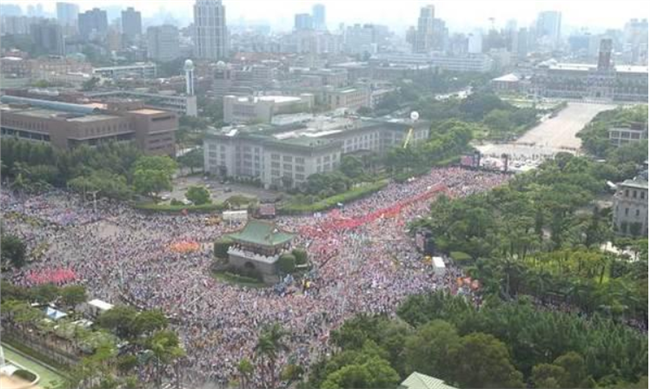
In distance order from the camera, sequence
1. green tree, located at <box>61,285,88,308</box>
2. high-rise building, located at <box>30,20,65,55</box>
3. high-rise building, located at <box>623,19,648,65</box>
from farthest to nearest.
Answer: high-rise building, located at <box>623,19,648,65</box> → high-rise building, located at <box>30,20,65,55</box> → green tree, located at <box>61,285,88,308</box>

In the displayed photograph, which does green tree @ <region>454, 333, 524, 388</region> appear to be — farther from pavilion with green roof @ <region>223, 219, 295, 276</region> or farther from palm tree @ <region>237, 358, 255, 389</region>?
pavilion with green roof @ <region>223, 219, 295, 276</region>

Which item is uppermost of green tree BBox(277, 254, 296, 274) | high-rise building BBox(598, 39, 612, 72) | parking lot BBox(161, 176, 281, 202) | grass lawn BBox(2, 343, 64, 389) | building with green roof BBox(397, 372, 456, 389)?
high-rise building BBox(598, 39, 612, 72)

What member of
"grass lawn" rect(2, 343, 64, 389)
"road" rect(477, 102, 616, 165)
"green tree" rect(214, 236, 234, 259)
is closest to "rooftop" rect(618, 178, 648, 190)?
"road" rect(477, 102, 616, 165)

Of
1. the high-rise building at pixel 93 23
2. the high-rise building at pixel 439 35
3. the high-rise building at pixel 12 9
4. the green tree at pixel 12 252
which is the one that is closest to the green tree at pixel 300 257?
the green tree at pixel 12 252

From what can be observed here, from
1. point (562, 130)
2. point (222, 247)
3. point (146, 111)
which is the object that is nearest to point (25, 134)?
point (146, 111)

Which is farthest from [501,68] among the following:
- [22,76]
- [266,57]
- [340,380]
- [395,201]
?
[340,380]

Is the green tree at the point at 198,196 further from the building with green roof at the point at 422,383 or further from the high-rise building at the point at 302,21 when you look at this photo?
the high-rise building at the point at 302,21
